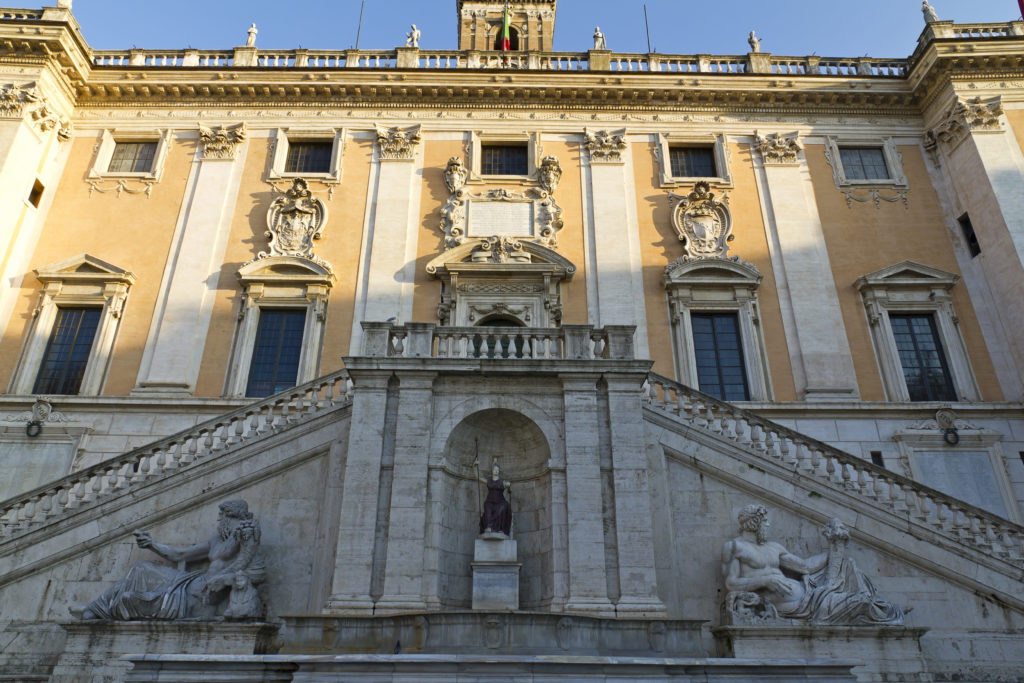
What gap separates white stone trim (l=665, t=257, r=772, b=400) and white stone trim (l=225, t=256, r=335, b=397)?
863 centimetres

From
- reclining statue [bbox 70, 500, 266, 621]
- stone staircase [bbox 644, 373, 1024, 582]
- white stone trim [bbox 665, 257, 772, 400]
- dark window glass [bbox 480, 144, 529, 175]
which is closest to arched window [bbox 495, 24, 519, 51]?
dark window glass [bbox 480, 144, 529, 175]

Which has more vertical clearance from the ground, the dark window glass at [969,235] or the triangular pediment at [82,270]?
the dark window glass at [969,235]

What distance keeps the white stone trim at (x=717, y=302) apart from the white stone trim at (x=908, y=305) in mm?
2771

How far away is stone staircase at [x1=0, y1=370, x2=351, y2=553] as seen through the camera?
1145cm

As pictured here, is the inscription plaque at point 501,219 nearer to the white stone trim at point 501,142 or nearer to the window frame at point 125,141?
the white stone trim at point 501,142

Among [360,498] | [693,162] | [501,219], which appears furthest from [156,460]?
[693,162]

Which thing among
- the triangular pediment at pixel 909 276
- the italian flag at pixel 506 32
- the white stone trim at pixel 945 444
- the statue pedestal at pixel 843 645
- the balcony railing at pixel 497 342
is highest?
the italian flag at pixel 506 32

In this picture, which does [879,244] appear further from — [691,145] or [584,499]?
[584,499]

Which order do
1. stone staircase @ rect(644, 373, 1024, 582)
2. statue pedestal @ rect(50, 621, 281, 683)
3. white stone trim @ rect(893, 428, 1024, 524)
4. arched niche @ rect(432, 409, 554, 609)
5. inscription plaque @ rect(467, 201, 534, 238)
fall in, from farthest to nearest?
inscription plaque @ rect(467, 201, 534, 238) < white stone trim @ rect(893, 428, 1024, 524) < arched niche @ rect(432, 409, 554, 609) < stone staircase @ rect(644, 373, 1024, 582) < statue pedestal @ rect(50, 621, 281, 683)

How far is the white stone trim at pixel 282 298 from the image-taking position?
57.1 ft

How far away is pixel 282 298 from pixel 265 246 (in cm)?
171

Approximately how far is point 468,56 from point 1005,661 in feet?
63.3

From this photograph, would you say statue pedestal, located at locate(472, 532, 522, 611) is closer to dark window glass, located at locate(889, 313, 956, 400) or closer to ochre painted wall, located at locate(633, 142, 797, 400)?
ochre painted wall, located at locate(633, 142, 797, 400)

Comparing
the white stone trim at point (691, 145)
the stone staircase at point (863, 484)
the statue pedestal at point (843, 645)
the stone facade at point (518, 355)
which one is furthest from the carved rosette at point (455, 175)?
the statue pedestal at point (843, 645)
